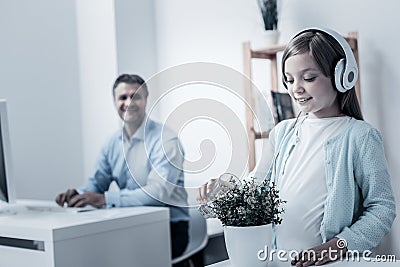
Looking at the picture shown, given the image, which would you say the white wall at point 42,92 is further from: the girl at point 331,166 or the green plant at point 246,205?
the green plant at point 246,205

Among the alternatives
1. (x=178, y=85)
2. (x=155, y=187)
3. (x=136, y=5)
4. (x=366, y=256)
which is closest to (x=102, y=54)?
(x=136, y=5)

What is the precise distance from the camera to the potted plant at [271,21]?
9.41ft

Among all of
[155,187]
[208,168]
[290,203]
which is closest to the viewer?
[208,168]

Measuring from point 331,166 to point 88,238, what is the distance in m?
0.84

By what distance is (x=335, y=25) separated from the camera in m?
2.76

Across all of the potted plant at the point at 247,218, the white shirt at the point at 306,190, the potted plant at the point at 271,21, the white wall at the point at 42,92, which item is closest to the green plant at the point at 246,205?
the potted plant at the point at 247,218

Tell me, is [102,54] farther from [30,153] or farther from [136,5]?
[30,153]

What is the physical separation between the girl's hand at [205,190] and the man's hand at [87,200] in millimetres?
1051

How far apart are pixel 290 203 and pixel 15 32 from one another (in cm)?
225

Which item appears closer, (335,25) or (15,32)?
(335,25)

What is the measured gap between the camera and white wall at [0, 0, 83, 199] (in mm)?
3439

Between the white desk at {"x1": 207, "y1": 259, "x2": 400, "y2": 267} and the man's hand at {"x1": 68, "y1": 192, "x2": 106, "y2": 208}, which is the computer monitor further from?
the white desk at {"x1": 207, "y1": 259, "x2": 400, "y2": 267}

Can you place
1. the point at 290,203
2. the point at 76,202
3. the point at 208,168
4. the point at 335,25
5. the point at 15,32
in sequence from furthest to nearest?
the point at 15,32
the point at 335,25
the point at 76,202
the point at 290,203
the point at 208,168

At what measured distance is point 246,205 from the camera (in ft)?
4.72
